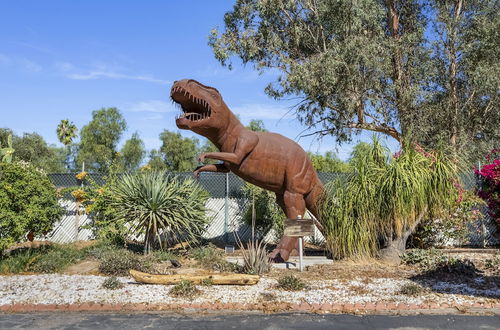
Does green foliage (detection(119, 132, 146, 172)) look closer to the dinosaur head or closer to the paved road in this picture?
the dinosaur head

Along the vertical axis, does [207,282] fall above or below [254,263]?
below

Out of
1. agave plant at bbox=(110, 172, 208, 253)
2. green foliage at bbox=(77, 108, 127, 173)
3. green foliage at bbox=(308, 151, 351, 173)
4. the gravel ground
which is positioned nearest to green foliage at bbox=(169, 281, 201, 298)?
the gravel ground

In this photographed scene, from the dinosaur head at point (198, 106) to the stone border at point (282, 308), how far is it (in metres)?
3.89

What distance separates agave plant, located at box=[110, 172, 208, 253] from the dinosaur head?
5.87 ft

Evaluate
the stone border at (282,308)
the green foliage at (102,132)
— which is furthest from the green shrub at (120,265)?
the green foliage at (102,132)

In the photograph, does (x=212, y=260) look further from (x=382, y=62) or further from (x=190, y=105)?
(x=382, y=62)

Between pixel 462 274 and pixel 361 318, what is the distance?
10.1 ft

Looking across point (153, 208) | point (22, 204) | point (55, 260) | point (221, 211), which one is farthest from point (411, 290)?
point (221, 211)

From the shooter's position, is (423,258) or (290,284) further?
(423,258)

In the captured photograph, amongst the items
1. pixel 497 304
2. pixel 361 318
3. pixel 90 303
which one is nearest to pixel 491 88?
pixel 497 304

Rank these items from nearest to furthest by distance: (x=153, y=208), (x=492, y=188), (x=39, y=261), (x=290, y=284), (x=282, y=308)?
(x=282, y=308) < (x=290, y=284) < (x=39, y=261) < (x=153, y=208) < (x=492, y=188)

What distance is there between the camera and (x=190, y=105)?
890 centimetres

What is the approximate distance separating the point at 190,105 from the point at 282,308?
470 cm

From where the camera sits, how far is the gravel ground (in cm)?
598
